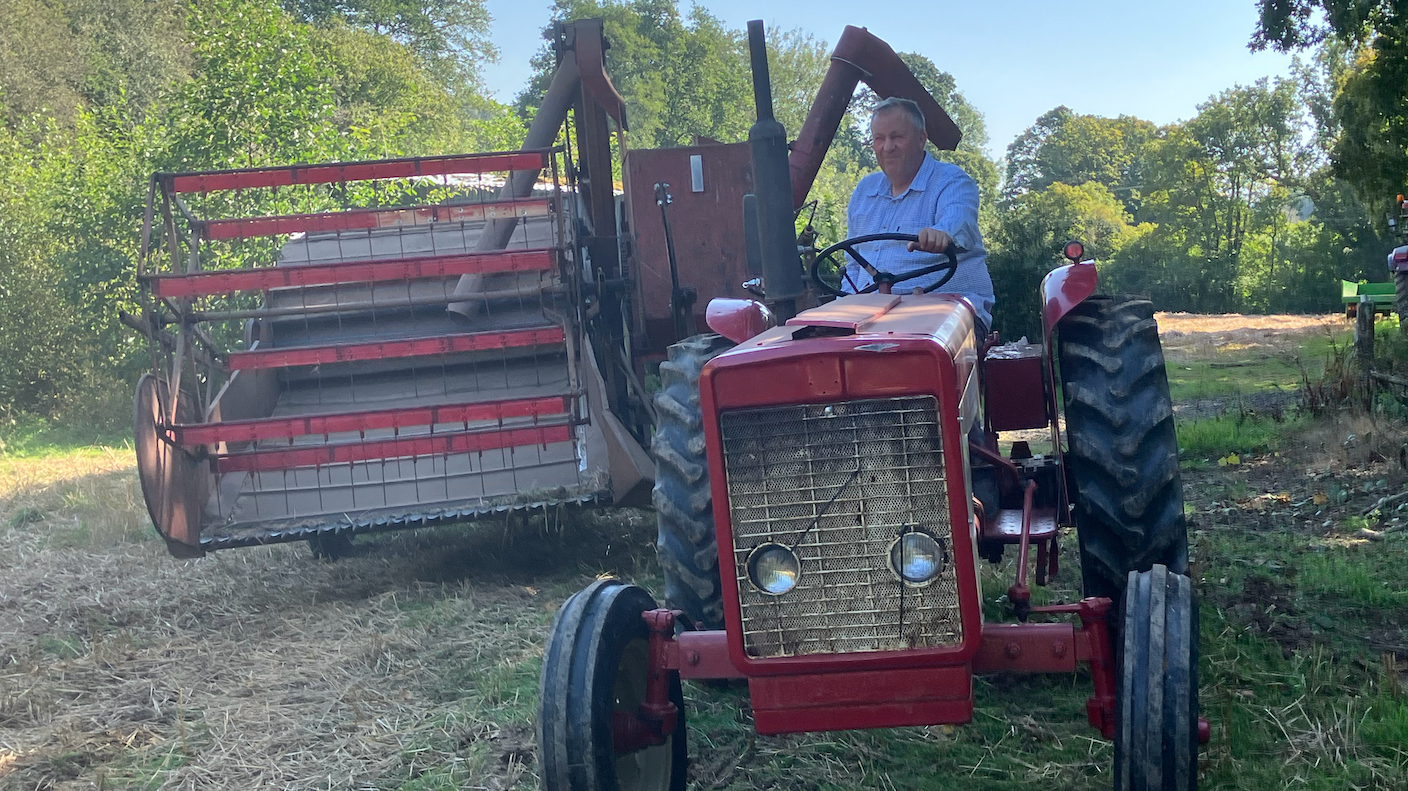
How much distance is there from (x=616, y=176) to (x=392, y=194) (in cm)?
776

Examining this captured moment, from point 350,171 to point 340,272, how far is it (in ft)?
1.96

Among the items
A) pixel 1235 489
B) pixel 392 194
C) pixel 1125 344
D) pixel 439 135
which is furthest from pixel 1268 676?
pixel 439 135

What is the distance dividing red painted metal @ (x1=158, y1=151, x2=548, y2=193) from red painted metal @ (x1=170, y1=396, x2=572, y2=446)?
1202 millimetres

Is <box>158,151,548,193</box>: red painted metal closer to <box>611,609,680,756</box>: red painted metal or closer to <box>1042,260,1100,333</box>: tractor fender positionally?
<box>1042,260,1100,333</box>: tractor fender

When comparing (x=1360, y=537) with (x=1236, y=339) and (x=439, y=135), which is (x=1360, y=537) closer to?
(x=1236, y=339)

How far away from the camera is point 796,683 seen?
263cm

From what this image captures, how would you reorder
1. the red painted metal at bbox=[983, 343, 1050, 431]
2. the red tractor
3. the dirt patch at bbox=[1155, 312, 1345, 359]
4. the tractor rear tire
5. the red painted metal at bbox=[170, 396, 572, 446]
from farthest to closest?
the dirt patch at bbox=[1155, 312, 1345, 359] < the red painted metal at bbox=[170, 396, 572, 446] < the red painted metal at bbox=[983, 343, 1050, 431] < the tractor rear tire < the red tractor

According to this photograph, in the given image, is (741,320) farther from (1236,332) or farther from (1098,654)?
(1236,332)

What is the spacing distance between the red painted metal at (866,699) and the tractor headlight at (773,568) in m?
0.20

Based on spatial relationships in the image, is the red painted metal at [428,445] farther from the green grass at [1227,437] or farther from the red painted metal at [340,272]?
the green grass at [1227,437]

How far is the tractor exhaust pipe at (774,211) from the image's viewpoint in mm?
3432

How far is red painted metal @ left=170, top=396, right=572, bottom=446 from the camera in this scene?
5.39 meters

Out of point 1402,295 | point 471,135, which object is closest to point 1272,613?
point 1402,295

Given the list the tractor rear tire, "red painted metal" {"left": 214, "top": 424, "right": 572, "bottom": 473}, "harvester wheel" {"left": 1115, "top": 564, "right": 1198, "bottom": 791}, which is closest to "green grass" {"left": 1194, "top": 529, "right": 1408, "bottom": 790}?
the tractor rear tire
